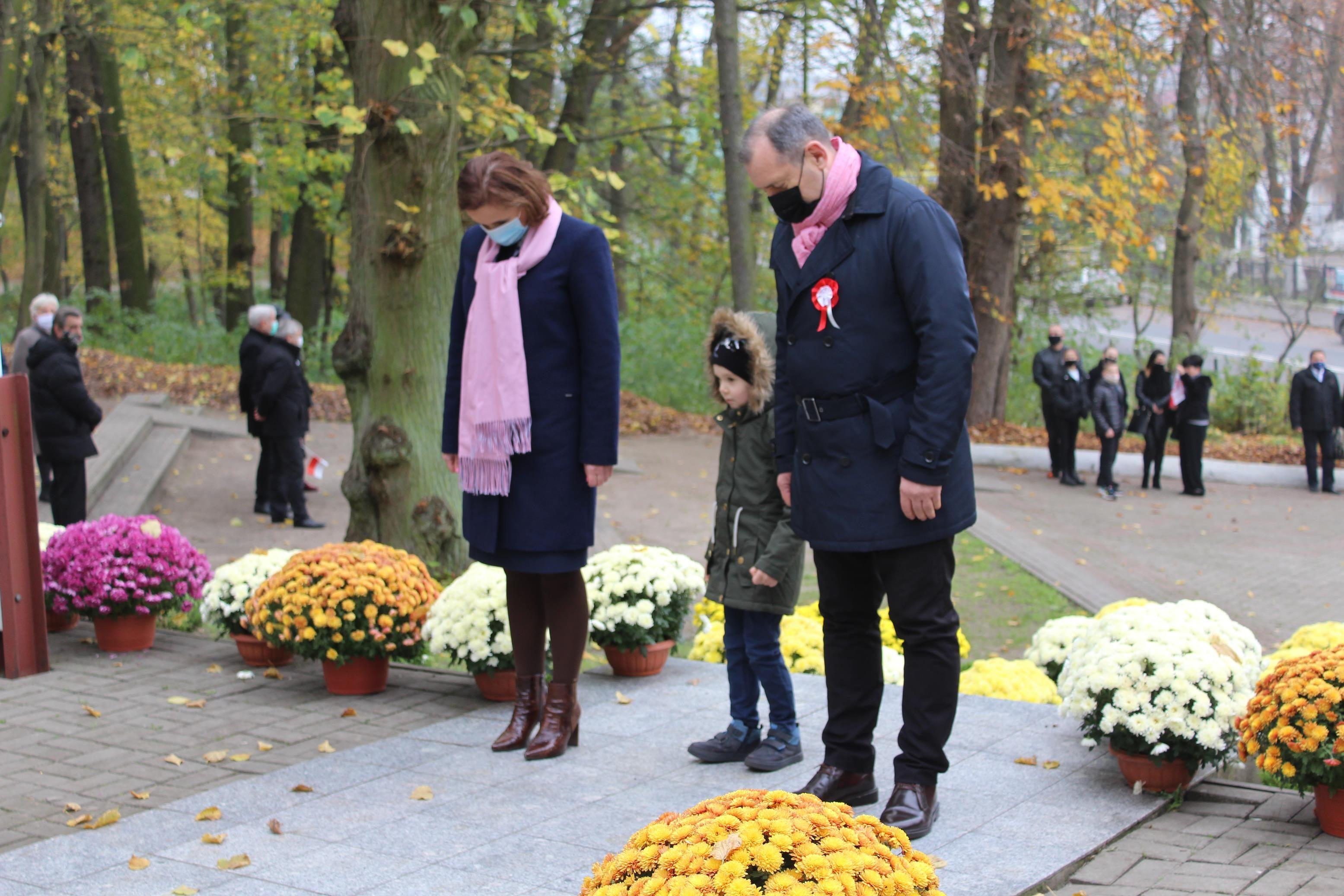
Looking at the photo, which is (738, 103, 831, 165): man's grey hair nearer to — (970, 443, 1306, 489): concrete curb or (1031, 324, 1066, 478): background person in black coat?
(1031, 324, 1066, 478): background person in black coat

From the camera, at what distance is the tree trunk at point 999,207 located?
53.4ft

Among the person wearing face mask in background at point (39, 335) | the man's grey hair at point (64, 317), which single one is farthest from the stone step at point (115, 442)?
the man's grey hair at point (64, 317)

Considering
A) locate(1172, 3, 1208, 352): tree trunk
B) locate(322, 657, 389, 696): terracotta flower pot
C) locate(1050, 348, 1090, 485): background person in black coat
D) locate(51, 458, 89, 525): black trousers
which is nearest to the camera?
locate(322, 657, 389, 696): terracotta flower pot

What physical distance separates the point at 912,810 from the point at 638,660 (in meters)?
2.24

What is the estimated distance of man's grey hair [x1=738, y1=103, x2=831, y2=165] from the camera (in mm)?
3436

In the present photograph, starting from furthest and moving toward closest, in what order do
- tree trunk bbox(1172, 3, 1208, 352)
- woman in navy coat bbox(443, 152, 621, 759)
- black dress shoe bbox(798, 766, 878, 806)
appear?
tree trunk bbox(1172, 3, 1208, 352) → woman in navy coat bbox(443, 152, 621, 759) → black dress shoe bbox(798, 766, 878, 806)

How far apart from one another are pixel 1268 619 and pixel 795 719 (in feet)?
Answer: 21.2

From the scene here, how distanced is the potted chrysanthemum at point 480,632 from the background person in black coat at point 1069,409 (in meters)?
11.8

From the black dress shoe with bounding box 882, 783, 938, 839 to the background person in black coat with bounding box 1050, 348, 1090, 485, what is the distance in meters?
12.8

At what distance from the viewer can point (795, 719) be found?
433 cm

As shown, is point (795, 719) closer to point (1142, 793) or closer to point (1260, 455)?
point (1142, 793)

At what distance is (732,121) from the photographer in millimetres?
8859

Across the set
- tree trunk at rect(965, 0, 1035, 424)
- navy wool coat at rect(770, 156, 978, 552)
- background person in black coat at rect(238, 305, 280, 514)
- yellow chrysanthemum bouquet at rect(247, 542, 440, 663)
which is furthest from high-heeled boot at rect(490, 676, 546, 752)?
tree trunk at rect(965, 0, 1035, 424)

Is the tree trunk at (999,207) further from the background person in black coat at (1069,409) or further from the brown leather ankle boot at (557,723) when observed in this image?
the brown leather ankle boot at (557,723)
